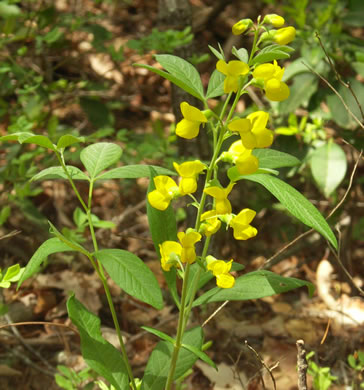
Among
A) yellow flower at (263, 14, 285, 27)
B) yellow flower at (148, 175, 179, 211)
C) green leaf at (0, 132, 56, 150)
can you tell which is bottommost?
yellow flower at (148, 175, 179, 211)

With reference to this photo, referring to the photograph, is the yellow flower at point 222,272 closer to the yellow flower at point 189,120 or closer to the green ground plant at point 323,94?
the yellow flower at point 189,120

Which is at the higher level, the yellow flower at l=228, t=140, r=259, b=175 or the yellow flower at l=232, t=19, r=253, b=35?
the yellow flower at l=232, t=19, r=253, b=35

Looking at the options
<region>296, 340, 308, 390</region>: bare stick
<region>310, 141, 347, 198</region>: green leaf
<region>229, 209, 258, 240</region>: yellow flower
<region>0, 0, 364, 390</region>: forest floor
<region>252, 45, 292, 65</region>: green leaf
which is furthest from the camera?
<region>310, 141, 347, 198</region>: green leaf

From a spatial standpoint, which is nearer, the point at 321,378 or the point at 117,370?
the point at 117,370

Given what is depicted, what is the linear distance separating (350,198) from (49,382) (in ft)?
5.23

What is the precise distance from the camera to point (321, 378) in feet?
5.79

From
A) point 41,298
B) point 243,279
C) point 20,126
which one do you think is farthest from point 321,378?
point 20,126

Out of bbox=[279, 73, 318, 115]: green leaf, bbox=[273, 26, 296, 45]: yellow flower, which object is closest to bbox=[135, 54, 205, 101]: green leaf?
bbox=[273, 26, 296, 45]: yellow flower

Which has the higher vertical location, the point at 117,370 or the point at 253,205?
the point at 117,370

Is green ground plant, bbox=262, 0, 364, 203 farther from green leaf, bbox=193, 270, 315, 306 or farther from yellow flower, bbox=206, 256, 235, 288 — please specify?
yellow flower, bbox=206, 256, 235, 288

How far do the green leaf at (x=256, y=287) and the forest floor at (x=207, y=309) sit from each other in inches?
11.3

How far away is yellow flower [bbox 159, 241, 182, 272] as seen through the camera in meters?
1.21

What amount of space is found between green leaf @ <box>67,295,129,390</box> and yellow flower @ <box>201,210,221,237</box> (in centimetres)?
40

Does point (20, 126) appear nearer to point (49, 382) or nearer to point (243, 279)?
point (49, 382)
